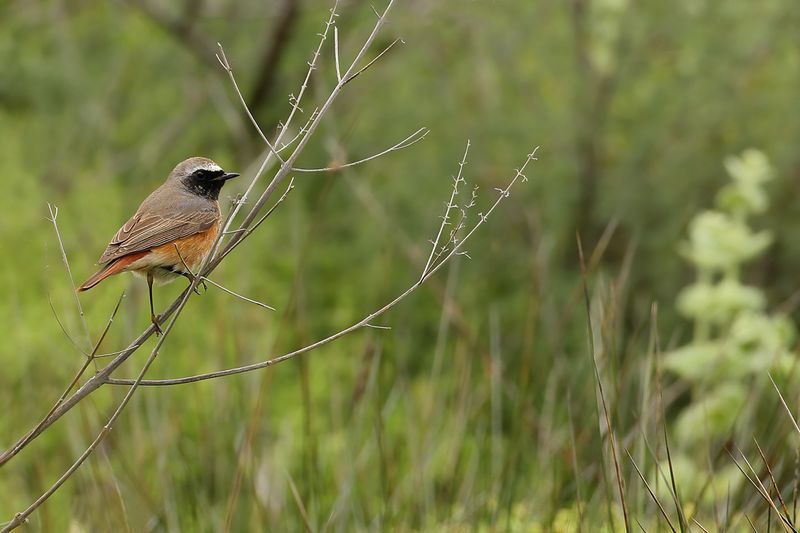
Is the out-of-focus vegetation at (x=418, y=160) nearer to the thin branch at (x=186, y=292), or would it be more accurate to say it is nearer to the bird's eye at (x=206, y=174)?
the bird's eye at (x=206, y=174)

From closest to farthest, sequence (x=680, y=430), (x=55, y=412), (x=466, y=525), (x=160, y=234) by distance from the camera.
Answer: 1. (x=55, y=412)
2. (x=160, y=234)
3. (x=466, y=525)
4. (x=680, y=430)

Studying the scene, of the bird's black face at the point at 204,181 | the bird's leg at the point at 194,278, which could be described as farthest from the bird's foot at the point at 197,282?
the bird's black face at the point at 204,181

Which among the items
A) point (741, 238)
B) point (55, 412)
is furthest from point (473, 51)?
point (55, 412)

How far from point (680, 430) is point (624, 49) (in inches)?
98.2

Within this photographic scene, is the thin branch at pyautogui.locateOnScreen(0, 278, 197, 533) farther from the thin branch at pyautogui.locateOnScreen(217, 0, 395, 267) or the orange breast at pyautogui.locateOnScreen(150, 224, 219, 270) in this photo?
the orange breast at pyautogui.locateOnScreen(150, 224, 219, 270)

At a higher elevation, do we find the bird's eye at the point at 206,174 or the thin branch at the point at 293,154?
the thin branch at the point at 293,154

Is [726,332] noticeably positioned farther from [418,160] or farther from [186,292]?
[186,292]

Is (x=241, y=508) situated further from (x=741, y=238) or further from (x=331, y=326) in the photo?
(x=331, y=326)

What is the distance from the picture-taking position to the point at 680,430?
4.65 metres

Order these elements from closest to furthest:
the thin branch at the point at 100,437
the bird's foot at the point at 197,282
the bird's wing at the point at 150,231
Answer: the thin branch at the point at 100,437
the bird's foot at the point at 197,282
the bird's wing at the point at 150,231

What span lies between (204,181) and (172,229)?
0.19 meters

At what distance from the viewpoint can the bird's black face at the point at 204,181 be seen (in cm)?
280

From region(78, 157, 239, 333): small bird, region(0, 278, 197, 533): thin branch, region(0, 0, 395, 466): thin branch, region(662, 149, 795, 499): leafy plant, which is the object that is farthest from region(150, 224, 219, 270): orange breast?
region(662, 149, 795, 499): leafy plant

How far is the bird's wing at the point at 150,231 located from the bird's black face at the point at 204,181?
2.2 inches
